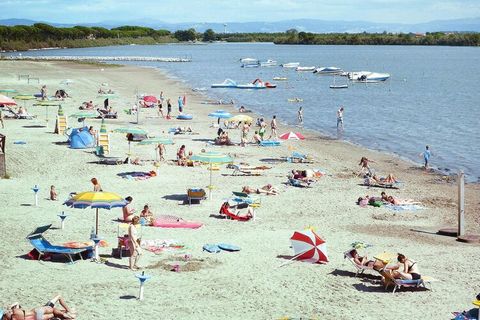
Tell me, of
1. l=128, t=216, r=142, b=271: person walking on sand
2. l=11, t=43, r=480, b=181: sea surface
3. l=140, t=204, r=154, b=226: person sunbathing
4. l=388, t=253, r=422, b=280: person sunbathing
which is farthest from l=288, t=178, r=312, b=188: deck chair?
l=128, t=216, r=142, b=271: person walking on sand

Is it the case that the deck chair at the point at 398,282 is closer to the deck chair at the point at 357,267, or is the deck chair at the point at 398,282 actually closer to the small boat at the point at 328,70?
the deck chair at the point at 357,267

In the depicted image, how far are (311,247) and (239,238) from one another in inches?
109

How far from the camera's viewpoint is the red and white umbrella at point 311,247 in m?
18.3

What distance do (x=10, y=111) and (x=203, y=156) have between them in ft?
70.4

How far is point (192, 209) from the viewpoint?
23625 mm

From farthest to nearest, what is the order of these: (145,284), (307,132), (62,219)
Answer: (307,132), (62,219), (145,284)

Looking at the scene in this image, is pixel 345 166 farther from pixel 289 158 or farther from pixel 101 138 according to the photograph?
pixel 101 138

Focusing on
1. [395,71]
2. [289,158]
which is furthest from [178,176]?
[395,71]

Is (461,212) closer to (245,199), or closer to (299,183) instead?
(245,199)

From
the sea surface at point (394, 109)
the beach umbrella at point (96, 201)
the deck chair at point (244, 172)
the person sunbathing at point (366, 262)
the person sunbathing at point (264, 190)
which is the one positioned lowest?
the sea surface at point (394, 109)

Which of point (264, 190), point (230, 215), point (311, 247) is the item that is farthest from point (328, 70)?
point (311, 247)

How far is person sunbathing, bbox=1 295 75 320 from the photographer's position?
525 inches

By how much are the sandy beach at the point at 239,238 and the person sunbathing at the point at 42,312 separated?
66 cm

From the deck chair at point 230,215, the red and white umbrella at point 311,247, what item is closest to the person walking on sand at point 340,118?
the deck chair at point 230,215
